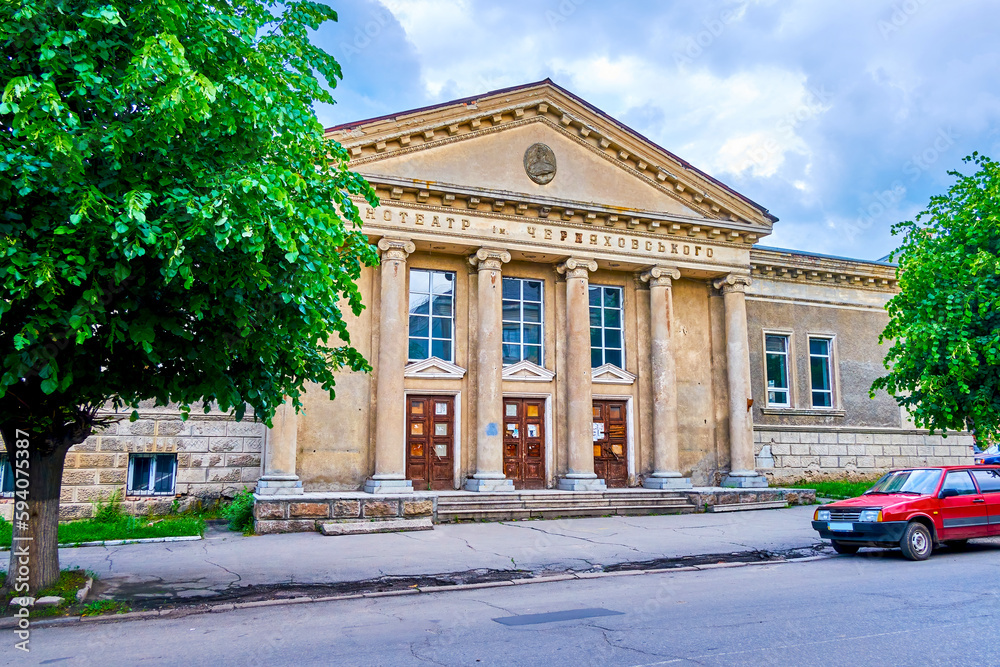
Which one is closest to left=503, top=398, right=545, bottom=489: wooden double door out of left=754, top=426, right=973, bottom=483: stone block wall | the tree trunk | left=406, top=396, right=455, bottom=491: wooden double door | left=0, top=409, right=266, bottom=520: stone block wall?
left=406, top=396, right=455, bottom=491: wooden double door

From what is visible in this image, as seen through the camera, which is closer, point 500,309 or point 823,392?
point 500,309

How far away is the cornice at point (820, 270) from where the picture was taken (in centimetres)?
2334

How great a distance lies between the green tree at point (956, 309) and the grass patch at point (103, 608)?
1480 cm

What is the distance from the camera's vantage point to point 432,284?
1959cm

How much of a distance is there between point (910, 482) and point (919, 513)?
97 centimetres

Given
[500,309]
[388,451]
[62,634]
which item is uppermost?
[500,309]

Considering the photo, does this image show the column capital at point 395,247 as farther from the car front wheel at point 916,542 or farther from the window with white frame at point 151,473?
the car front wheel at point 916,542

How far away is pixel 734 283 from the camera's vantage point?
2158cm

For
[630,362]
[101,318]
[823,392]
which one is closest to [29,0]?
[101,318]

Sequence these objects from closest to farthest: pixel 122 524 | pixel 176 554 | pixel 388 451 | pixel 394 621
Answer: pixel 394 621 → pixel 176 554 → pixel 122 524 → pixel 388 451

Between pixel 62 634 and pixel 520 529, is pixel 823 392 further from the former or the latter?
pixel 62 634

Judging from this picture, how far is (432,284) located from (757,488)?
Answer: 1035 centimetres

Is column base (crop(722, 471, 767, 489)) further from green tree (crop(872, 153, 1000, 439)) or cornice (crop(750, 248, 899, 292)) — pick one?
cornice (crop(750, 248, 899, 292))

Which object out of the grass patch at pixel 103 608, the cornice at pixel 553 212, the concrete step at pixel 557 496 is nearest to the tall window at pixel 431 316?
the cornice at pixel 553 212
